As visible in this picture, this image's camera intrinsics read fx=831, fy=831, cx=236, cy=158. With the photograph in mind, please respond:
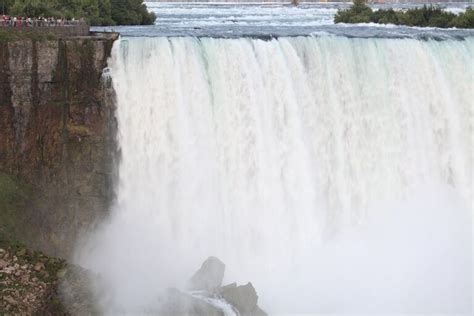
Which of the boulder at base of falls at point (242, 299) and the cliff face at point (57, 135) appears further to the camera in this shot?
the cliff face at point (57, 135)

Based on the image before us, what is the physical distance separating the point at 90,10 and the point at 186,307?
85.6 feet

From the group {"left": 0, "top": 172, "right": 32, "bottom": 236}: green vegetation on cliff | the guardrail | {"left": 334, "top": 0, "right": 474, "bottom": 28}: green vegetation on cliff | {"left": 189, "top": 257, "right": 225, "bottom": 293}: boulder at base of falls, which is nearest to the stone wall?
the guardrail

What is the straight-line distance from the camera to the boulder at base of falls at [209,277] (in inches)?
848

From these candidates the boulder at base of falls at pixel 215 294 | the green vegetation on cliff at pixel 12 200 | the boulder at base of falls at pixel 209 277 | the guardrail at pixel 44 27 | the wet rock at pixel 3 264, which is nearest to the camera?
the wet rock at pixel 3 264

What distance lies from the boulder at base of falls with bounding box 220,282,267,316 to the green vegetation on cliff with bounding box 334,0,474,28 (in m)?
27.7

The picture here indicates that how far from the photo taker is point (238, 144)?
1016 inches

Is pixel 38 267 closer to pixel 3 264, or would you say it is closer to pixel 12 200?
pixel 3 264

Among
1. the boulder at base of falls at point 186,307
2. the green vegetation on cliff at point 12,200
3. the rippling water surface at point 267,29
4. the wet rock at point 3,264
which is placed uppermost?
the rippling water surface at point 267,29

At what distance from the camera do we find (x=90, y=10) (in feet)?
140

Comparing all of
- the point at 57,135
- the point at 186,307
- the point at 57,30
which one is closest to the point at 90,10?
the point at 57,30

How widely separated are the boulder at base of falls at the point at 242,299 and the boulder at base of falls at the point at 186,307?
590 mm

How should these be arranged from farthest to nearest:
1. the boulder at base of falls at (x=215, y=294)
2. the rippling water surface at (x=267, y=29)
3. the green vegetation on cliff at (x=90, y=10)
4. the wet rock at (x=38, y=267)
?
1. the green vegetation on cliff at (x=90, y=10)
2. the rippling water surface at (x=267, y=29)
3. the boulder at base of falls at (x=215, y=294)
4. the wet rock at (x=38, y=267)

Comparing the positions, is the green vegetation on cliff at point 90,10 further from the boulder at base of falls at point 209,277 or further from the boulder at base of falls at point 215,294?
the boulder at base of falls at point 215,294

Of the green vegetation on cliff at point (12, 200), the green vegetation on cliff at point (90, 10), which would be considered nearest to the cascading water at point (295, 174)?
the green vegetation on cliff at point (12, 200)
